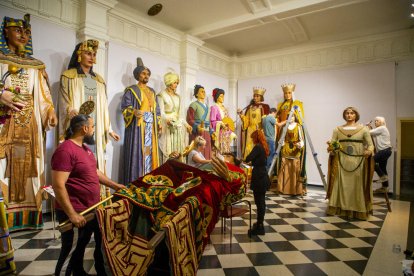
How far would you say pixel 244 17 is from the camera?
5.72 metres

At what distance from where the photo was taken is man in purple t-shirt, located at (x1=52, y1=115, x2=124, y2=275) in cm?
191

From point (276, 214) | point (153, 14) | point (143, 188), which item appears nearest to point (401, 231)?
point (276, 214)

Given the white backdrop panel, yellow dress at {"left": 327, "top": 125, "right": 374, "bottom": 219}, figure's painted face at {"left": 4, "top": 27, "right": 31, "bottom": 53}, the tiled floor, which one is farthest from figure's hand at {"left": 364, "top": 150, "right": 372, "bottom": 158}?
figure's painted face at {"left": 4, "top": 27, "right": 31, "bottom": 53}

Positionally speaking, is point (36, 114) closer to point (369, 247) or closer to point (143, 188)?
point (143, 188)

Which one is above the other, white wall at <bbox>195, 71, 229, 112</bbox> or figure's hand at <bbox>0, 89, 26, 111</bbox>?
white wall at <bbox>195, 71, 229, 112</bbox>

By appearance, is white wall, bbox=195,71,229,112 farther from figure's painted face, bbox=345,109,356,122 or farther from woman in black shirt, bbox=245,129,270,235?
woman in black shirt, bbox=245,129,270,235

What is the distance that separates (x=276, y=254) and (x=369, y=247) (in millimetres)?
1133

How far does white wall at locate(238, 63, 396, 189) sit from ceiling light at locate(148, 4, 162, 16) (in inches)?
151

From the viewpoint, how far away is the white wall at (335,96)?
6434 millimetres

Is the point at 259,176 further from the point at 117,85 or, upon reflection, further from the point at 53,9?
the point at 53,9

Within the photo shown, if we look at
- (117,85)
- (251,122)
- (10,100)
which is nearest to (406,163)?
(251,122)

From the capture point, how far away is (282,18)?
5543 mm

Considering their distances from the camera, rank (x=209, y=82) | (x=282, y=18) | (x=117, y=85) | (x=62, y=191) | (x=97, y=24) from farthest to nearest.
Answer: (x=209, y=82) → (x=282, y=18) → (x=117, y=85) → (x=97, y=24) → (x=62, y=191)

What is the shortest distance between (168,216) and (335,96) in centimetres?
629
